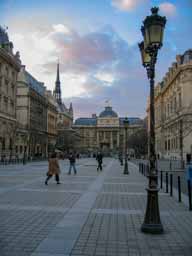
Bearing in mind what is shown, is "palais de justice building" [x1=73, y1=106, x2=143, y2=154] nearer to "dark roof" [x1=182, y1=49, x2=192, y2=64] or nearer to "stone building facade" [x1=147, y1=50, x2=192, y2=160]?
"stone building facade" [x1=147, y1=50, x2=192, y2=160]

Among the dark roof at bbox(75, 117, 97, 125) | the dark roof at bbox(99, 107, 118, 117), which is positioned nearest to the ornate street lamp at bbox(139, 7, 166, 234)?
the dark roof at bbox(99, 107, 118, 117)

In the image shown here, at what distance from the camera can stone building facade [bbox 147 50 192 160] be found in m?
61.7

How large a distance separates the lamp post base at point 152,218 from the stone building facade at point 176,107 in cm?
4066

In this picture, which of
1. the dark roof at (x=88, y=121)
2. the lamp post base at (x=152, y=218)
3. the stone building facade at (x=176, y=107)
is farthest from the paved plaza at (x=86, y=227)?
the dark roof at (x=88, y=121)

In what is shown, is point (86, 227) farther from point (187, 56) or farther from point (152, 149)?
point (187, 56)

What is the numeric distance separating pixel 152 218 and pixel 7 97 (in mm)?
56194

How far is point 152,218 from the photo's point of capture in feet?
25.6

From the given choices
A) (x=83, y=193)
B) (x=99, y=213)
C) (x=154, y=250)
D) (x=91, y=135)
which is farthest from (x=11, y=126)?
(x=91, y=135)

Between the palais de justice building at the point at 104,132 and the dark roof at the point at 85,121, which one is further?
the dark roof at the point at 85,121

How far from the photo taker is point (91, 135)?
17512cm

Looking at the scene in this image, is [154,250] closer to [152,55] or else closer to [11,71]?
[152,55]

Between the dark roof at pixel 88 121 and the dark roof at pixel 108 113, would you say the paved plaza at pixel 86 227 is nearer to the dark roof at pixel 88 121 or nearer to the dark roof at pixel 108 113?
the dark roof at pixel 108 113

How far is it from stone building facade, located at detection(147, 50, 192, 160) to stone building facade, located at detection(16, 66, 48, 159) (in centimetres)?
2955

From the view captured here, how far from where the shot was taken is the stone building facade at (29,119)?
7038cm
